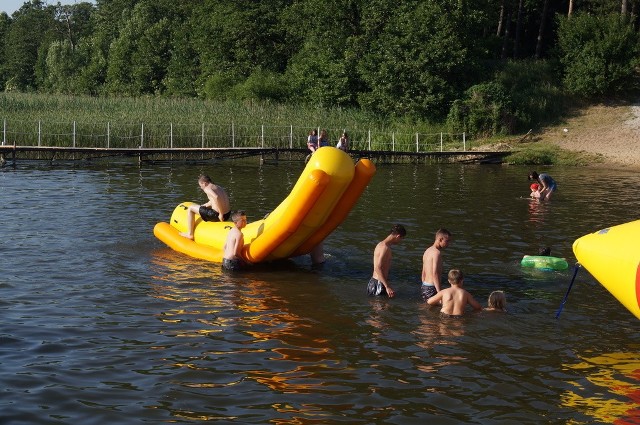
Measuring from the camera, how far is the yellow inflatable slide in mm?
13109

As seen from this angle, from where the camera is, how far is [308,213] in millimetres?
13461

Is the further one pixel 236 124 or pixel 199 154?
pixel 236 124

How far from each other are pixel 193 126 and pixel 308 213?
24.7m

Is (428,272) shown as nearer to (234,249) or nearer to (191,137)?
(234,249)

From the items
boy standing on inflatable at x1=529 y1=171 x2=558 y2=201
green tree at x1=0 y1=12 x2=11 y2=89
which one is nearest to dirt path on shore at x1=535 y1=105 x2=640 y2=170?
boy standing on inflatable at x1=529 y1=171 x2=558 y2=201

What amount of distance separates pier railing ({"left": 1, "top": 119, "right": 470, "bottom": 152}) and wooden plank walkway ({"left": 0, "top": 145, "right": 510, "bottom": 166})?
57cm

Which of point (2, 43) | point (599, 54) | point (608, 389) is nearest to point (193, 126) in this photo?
point (599, 54)

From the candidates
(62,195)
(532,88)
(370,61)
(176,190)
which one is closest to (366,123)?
(370,61)

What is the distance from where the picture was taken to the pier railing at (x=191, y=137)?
34.7 m

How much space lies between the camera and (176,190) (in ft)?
81.9

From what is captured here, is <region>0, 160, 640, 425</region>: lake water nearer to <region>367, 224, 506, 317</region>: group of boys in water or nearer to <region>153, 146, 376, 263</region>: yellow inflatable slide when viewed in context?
<region>367, 224, 506, 317</region>: group of boys in water

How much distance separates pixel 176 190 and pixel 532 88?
87.1 ft

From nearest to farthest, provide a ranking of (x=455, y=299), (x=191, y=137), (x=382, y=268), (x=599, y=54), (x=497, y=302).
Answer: (x=455, y=299) < (x=497, y=302) < (x=382, y=268) < (x=191, y=137) < (x=599, y=54)

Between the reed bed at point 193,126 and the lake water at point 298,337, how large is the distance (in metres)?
16.3
